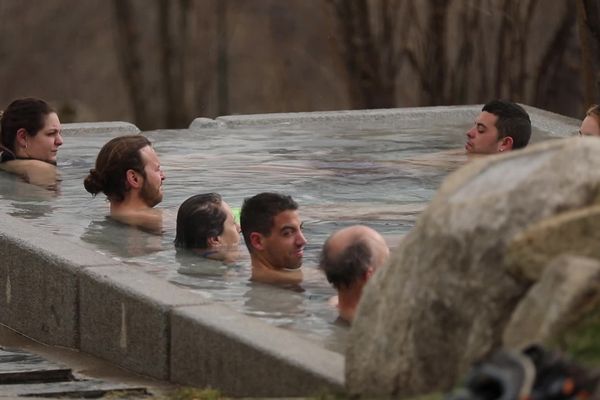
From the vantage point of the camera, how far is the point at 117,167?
36.6 feet

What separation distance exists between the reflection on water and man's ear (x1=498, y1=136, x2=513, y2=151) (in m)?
0.41

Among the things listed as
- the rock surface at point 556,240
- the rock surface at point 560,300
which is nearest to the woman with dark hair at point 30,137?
the rock surface at point 556,240

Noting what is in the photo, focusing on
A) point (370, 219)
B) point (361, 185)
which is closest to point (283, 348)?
point (370, 219)

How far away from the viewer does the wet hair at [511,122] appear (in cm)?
1302

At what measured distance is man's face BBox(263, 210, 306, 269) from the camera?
930 cm

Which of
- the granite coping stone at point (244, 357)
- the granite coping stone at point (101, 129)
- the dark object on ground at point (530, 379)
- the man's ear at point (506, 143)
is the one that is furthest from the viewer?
the granite coping stone at point (101, 129)

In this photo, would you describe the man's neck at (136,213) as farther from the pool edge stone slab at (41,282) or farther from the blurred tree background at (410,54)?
the blurred tree background at (410,54)

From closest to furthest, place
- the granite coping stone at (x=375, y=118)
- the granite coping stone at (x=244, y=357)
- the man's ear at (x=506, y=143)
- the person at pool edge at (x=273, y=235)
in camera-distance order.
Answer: the granite coping stone at (x=244, y=357) → the person at pool edge at (x=273, y=235) → the man's ear at (x=506, y=143) → the granite coping stone at (x=375, y=118)

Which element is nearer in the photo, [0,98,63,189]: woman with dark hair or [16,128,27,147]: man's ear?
[0,98,63,189]: woman with dark hair

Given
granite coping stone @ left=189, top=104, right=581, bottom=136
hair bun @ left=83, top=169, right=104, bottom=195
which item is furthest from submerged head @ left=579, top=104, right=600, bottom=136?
granite coping stone @ left=189, top=104, right=581, bottom=136

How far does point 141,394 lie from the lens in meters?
7.09

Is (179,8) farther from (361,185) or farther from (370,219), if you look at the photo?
(370,219)

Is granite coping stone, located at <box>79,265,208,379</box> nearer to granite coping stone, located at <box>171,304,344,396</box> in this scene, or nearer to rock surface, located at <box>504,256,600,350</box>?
granite coping stone, located at <box>171,304,344,396</box>

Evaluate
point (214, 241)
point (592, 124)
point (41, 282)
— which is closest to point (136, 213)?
point (214, 241)
